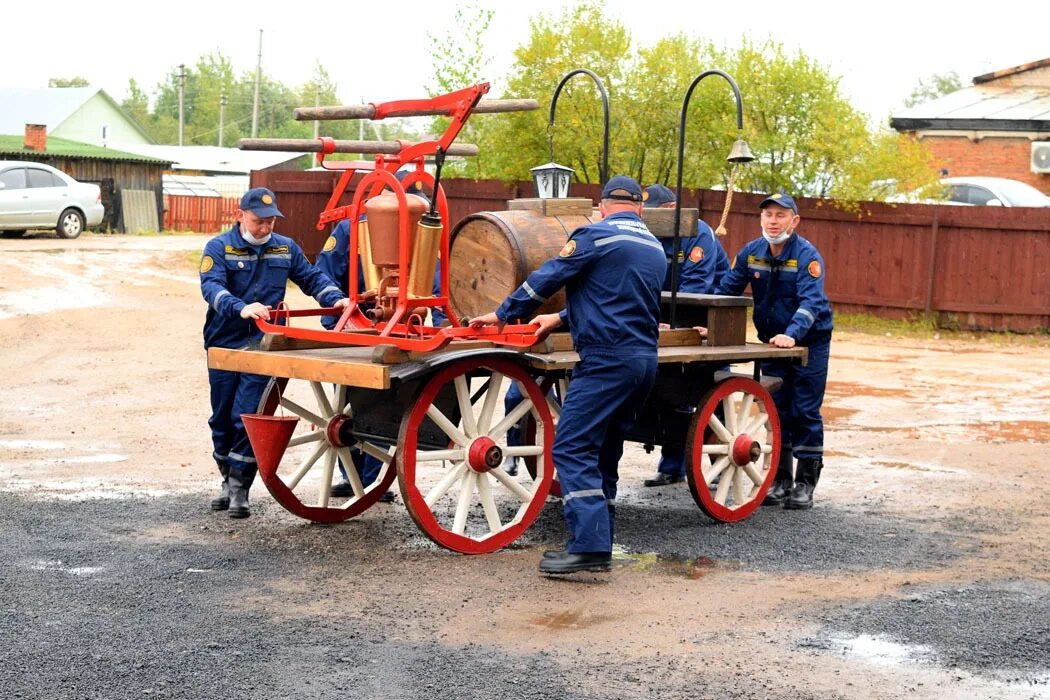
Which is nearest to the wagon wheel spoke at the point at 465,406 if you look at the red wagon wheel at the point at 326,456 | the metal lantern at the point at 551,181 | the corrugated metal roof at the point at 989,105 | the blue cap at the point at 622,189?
the red wagon wheel at the point at 326,456

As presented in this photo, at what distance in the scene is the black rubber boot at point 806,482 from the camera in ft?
27.4

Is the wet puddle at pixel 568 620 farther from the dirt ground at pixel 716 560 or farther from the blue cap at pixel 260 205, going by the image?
the blue cap at pixel 260 205

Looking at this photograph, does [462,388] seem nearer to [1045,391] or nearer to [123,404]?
[123,404]

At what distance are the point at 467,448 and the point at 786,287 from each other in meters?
2.55

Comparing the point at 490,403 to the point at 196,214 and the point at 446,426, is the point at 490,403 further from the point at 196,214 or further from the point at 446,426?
the point at 196,214

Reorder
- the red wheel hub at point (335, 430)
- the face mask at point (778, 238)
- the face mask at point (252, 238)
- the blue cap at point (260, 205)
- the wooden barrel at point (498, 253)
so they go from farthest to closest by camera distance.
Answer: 1. the face mask at point (778, 238)
2. the face mask at point (252, 238)
3. the blue cap at point (260, 205)
4. the red wheel hub at point (335, 430)
5. the wooden barrel at point (498, 253)

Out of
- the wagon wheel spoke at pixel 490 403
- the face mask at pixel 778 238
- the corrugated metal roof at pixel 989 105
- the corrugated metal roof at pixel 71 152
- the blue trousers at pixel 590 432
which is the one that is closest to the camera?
the blue trousers at pixel 590 432

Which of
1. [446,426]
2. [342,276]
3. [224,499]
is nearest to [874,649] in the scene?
[446,426]

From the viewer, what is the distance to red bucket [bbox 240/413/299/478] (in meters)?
7.09

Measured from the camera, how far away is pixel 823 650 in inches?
213

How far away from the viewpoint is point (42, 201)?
2470 cm

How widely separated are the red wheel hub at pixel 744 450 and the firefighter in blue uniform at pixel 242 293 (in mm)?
2376

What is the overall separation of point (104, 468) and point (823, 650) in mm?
5365

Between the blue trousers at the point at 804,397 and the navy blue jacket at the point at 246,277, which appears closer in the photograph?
the navy blue jacket at the point at 246,277
